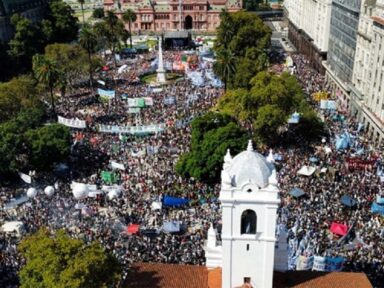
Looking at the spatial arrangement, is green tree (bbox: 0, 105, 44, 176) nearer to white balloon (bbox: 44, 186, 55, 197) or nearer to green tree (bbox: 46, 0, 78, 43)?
white balloon (bbox: 44, 186, 55, 197)

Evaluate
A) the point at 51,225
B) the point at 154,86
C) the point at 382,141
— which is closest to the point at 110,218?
the point at 51,225

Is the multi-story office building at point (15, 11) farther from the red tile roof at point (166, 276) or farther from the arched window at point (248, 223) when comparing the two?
the arched window at point (248, 223)

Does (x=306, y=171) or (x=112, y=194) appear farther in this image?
(x=306, y=171)

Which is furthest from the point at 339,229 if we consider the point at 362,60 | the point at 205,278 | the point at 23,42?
the point at 23,42

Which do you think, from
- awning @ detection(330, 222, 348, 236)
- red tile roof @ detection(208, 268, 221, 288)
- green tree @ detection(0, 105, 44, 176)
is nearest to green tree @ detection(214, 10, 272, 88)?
green tree @ detection(0, 105, 44, 176)

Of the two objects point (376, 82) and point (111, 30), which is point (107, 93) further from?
point (376, 82)

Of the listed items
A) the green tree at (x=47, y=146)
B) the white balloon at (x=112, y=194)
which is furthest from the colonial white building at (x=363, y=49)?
the green tree at (x=47, y=146)

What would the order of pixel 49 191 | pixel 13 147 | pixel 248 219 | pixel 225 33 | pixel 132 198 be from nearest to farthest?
pixel 248 219 < pixel 49 191 < pixel 132 198 < pixel 13 147 < pixel 225 33
